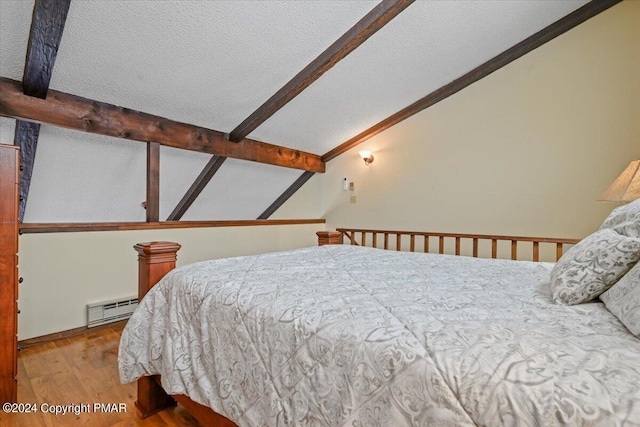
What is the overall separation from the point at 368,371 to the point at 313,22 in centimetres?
238

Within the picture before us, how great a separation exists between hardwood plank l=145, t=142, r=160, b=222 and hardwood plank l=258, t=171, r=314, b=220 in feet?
7.33

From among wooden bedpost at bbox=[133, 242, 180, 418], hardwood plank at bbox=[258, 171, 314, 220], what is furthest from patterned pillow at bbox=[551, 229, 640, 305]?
hardwood plank at bbox=[258, 171, 314, 220]

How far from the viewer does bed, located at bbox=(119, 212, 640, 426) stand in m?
0.55

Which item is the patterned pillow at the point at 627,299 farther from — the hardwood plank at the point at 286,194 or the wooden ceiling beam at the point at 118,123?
the hardwood plank at the point at 286,194

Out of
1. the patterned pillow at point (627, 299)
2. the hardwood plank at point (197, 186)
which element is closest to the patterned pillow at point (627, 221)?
the patterned pillow at point (627, 299)

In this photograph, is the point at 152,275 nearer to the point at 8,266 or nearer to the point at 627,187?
the point at 8,266

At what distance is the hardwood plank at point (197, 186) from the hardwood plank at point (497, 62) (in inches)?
74.1

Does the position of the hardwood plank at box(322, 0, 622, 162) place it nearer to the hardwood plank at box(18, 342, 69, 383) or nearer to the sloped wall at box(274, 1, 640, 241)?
the sloped wall at box(274, 1, 640, 241)

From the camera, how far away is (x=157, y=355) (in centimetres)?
133

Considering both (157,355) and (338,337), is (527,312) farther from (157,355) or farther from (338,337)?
(157,355)

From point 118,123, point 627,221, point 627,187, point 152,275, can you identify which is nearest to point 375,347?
point 627,221

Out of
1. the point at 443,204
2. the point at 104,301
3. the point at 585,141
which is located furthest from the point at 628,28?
the point at 104,301

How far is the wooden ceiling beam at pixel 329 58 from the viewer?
2211 mm

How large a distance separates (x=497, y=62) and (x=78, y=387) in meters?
4.19
